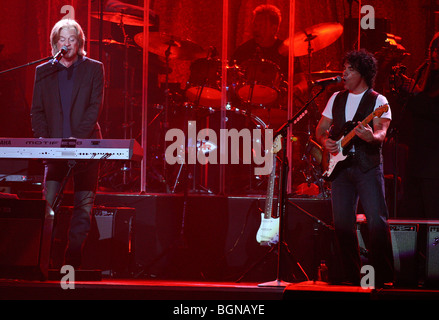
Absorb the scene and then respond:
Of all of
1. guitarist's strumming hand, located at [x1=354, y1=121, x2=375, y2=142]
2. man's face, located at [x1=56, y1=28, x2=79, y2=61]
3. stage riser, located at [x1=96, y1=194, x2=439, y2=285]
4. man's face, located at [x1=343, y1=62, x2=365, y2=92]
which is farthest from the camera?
stage riser, located at [x1=96, y1=194, x2=439, y2=285]

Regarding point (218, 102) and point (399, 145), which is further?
point (218, 102)

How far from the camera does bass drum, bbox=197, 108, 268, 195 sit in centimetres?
650

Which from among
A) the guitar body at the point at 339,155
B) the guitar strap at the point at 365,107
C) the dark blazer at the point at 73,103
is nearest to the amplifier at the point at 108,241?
the dark blazer at the point at 73,103

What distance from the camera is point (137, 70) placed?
7.23 m

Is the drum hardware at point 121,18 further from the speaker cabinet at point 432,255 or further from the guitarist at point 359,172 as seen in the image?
the speaker cabinet at point 432,255

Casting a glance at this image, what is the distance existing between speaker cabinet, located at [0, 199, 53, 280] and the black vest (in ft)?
7.71

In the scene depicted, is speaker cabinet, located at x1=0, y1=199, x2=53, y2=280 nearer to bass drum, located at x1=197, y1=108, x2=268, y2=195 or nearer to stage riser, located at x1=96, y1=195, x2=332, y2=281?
A: stage riser, located at x1=96, y1=195, x2=332, y2=281

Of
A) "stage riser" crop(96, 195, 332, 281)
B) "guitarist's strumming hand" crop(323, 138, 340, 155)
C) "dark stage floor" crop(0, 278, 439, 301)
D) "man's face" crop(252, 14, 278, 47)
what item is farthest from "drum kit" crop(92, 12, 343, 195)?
"dark stage floor" crop(0, 278, 439, 301)

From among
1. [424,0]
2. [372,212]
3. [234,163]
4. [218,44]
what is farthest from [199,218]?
[424,0]

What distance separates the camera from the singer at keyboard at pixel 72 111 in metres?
4.31

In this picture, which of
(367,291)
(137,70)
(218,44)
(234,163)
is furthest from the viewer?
(218,44)

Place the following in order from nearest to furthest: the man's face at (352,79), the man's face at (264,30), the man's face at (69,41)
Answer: the man's face at (69,41)
the man's face at (352,79)
the man's face at (264,30)
